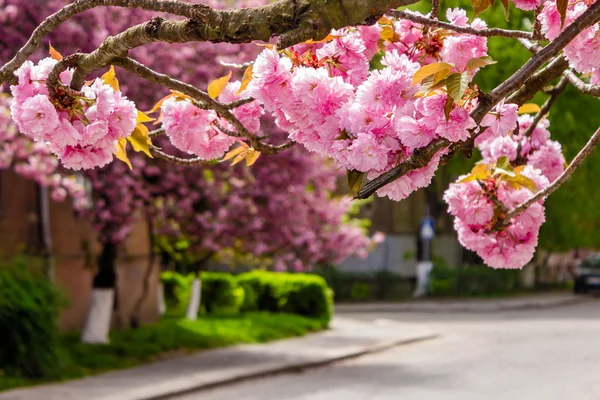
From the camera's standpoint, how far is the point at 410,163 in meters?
3.06

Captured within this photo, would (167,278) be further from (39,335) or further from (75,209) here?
(39,335)

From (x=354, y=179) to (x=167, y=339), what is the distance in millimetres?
15406

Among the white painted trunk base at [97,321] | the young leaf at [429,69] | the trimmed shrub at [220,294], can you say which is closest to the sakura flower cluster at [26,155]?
the white painted trunk base at [97,321]

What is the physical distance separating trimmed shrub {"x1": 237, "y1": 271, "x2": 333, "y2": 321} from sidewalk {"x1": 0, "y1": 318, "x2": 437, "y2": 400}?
1.12 meters

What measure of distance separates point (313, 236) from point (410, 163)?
1767cm

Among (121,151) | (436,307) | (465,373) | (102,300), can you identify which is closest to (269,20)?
(121,151)

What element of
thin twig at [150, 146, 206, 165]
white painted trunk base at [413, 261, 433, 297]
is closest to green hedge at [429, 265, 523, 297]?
white painted trunk base at [413, 261, 433, 297]

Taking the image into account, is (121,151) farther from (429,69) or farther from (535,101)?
(535,101)

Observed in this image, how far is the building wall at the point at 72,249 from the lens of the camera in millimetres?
17094

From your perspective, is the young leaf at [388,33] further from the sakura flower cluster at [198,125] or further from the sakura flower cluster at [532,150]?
the sakura flower cluster at [532,150]

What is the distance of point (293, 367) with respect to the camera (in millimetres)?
16281

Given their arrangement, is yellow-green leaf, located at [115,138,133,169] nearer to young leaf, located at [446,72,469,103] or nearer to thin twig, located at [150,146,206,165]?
thin twig, located at [150,146,206,165]

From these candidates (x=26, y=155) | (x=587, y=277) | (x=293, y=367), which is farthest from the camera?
(x=587, y=277)

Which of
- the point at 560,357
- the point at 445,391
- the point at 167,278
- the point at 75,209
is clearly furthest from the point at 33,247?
the point at 167,278
